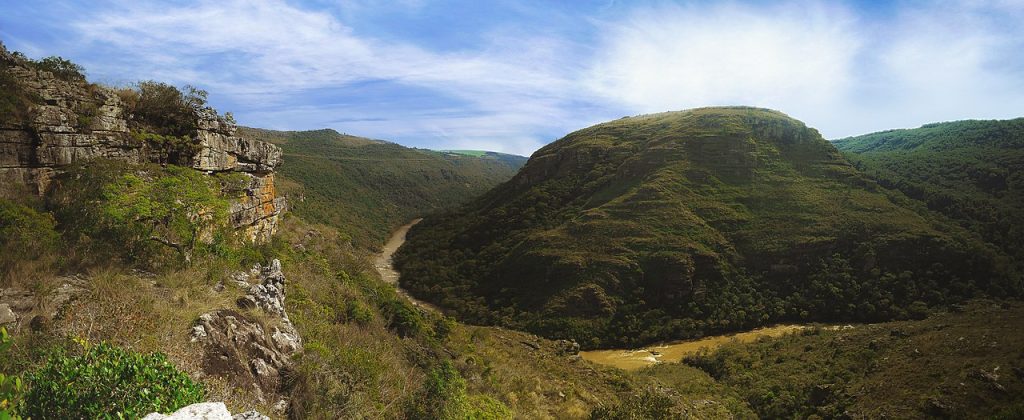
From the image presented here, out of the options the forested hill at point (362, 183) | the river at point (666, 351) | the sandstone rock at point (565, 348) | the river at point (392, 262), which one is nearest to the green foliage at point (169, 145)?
the sandstone rock at point (565, 348)

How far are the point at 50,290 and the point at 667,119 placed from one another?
103051 millimetres

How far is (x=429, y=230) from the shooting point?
85562 mm

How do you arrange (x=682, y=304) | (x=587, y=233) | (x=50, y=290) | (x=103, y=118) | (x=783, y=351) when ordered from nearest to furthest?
(x=50, y=290) → (x=103, y=118) → (x=783, y=351) → (x=682, y=304) → (x=587, y=233)

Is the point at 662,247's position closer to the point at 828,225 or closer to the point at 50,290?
the point at 828,225

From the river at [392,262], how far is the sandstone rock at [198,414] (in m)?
50.5

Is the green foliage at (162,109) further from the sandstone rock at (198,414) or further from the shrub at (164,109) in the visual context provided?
the sandstone rock at (198,414)

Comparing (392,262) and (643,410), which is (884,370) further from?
(392,262)

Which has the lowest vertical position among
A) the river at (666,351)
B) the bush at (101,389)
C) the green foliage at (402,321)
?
the river at (666,351)

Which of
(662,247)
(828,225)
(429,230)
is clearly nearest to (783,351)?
(662,247)

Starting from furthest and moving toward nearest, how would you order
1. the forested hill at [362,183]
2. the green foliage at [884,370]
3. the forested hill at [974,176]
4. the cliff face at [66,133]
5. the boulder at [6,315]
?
the forested hill at [362,183], the forested hill at [974,176], the green foliage at [884,370], the cliff face at [66,133], the boulder at [6,315]

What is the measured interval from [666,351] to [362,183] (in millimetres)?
90497

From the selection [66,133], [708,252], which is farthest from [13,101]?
[708,252]

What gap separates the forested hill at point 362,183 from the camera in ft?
263

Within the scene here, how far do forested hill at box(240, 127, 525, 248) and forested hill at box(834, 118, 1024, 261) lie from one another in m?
91.7
